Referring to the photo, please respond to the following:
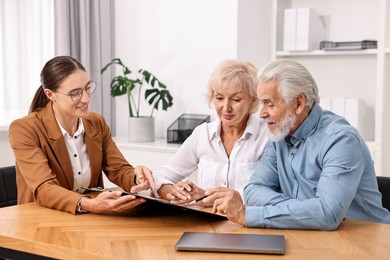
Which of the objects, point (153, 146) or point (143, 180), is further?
point (153, 146)

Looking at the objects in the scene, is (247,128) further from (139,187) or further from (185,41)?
(185,41)

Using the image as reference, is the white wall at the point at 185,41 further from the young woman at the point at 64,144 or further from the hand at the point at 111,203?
the hand at the point at 111,203

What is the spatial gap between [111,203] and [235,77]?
36.4 inches

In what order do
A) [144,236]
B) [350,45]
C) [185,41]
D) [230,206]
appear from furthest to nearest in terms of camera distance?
[185,41] → [350,45] → [230,206] → [144,236]

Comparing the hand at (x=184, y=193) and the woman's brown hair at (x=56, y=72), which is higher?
the woman's brown hair at (x=56, y=72)

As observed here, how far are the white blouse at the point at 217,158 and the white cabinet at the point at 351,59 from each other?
1558 mm

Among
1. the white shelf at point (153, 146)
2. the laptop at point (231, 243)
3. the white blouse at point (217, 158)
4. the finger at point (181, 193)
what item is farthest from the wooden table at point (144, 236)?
the white shelf at point (153, 146)

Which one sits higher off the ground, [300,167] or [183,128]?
[300,167]

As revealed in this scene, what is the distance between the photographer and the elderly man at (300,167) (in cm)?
187

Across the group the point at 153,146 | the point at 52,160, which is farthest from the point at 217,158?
the point at 153,146

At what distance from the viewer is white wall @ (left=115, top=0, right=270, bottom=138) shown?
428 cm

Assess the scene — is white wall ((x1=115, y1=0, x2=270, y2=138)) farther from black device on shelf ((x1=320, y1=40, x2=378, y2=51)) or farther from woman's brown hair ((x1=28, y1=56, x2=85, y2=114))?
woman's brown hair ((x1=28, y1=56, x2=85, y2=114))

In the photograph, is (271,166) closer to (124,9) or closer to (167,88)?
(167,88)

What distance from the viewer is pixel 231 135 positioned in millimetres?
2746
